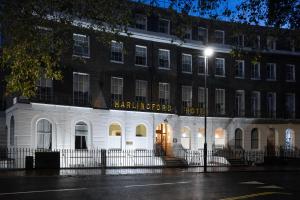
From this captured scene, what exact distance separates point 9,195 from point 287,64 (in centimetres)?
4117

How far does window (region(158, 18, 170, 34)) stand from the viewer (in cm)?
4253

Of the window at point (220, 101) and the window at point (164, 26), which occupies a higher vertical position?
the window at point (164, 26)

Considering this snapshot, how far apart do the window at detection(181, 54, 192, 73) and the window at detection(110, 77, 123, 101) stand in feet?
26.3

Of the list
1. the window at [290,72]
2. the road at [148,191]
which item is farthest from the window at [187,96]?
the road at [148,191]

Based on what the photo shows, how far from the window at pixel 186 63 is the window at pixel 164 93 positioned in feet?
11.3

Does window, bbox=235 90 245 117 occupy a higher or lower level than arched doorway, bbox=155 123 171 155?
higher

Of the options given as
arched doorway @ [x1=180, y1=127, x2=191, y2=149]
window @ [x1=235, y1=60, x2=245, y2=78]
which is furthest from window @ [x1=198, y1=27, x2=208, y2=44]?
arched doorway @ [x1=180, y1=127, x2=191, y2=149]

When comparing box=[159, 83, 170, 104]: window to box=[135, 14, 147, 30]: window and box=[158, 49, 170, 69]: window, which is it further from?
box=[135, 14, 147, 30]: window

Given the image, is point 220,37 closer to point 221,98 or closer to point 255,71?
point 255,71

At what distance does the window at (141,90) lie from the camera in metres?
40.2

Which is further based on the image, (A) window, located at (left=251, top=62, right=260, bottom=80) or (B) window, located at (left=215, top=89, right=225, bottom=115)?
(A) window, located at (left=251, top=62, right=260, bottom=80)

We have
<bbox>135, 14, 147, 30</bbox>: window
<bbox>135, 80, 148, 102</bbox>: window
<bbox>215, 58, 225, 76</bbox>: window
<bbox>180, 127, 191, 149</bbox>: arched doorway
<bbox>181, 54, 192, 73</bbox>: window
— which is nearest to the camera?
<bbox>135, 80, 148, 102</bbox>: window

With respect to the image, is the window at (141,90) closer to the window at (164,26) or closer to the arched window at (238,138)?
the window at (164,26)

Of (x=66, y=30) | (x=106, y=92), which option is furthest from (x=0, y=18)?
(x=106, y=92)
